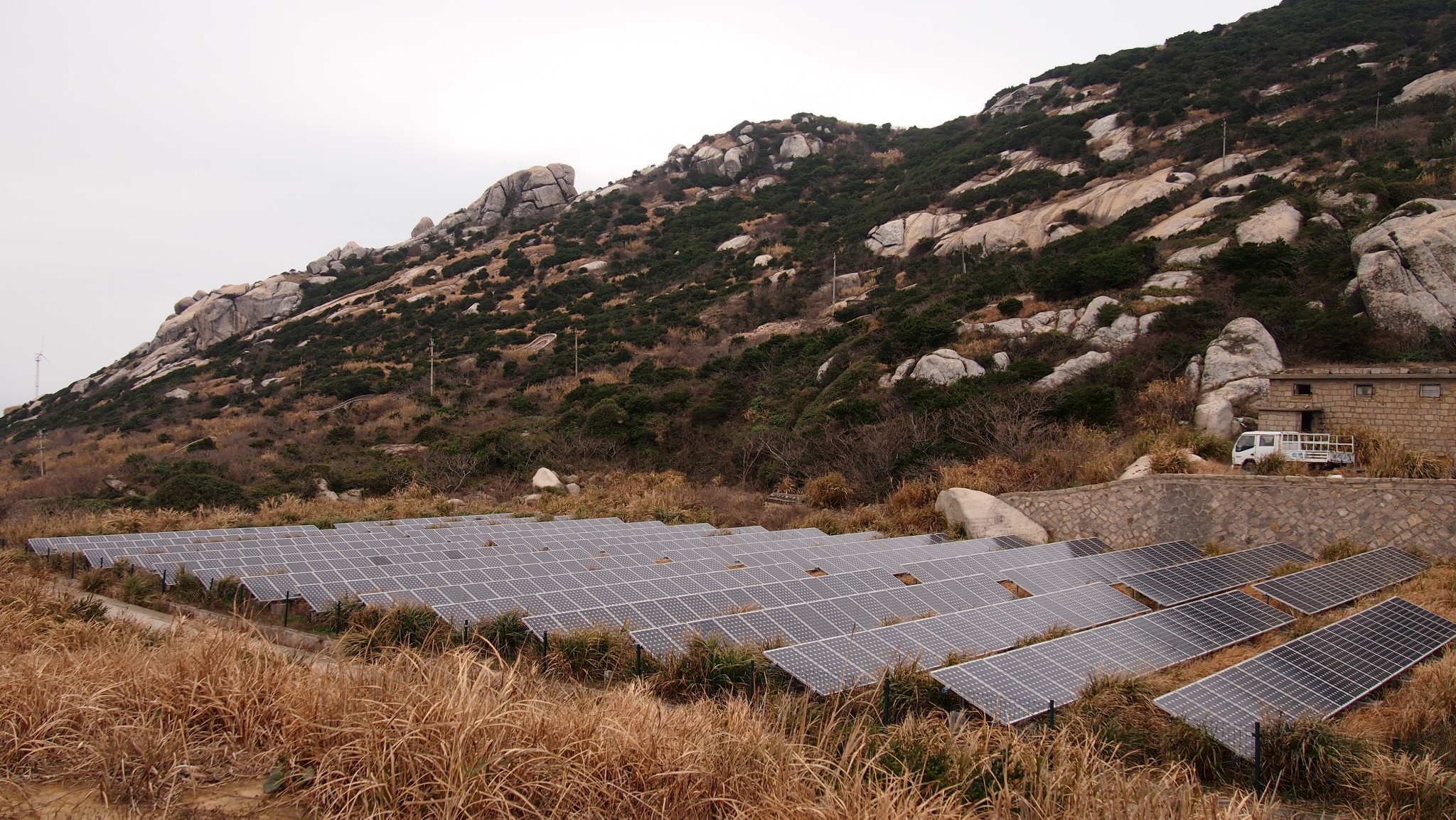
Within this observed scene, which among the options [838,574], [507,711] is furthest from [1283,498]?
[507,711]

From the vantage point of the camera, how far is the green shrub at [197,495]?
26281mm

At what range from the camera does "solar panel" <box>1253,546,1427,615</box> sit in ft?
39.0

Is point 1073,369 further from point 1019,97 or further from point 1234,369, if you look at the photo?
point 1019,97

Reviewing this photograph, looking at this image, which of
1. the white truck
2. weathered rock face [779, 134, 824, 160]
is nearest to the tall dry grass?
the white truck

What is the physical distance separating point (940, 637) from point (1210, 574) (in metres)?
7.96

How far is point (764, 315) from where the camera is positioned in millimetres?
52625

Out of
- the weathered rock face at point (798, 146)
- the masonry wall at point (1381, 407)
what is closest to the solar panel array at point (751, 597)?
the masonry wall at point (1381, 407)

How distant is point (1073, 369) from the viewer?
2833cm

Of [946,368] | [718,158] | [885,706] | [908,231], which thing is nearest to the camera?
[885,706]

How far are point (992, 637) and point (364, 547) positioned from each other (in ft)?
39.5

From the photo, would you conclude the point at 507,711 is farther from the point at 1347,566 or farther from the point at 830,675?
the point at 1347,566

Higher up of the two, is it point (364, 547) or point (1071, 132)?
point (1071, 132)

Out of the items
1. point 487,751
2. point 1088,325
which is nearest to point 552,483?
point 1088,325

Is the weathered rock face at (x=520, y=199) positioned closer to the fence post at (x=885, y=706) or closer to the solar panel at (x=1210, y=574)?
the solar panel at (x=1210, y=574)
